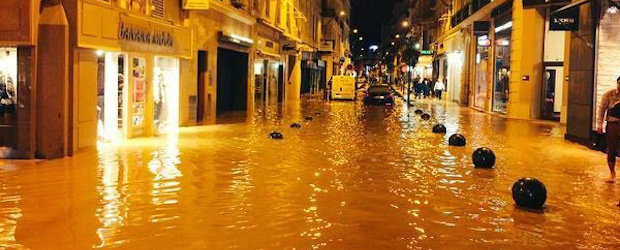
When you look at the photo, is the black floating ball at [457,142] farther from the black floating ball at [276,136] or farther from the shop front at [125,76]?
the shop front at [125,76]

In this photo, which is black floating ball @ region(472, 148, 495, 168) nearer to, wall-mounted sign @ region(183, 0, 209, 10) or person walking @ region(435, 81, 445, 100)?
wall-mounted sign @ region(183, 0, 209, 10)

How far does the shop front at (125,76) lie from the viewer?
13430 millimetres

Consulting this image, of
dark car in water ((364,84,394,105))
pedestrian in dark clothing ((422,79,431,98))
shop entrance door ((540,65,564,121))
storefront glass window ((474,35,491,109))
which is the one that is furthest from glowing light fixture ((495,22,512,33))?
pedestrian in dark clothing ((422,79,431,98))

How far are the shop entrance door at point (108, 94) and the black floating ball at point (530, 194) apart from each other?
9782 mm

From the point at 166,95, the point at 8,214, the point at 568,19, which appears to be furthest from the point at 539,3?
the point at 8,214

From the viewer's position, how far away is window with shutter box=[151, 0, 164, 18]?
17620mm

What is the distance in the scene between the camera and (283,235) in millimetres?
7086

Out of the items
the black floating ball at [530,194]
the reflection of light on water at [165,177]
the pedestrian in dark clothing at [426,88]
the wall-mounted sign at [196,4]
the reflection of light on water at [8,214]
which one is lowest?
the reflection of light on water at [8,214]

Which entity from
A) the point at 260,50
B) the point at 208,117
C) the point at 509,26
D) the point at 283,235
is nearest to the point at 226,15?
the point at 208,117

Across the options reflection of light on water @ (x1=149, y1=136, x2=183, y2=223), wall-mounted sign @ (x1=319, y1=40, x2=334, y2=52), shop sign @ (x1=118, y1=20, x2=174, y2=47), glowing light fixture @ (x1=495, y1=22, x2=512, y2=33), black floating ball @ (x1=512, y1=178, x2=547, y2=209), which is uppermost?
wall-mounted sign @ (x1=319, y1=40, x2=334, y2=52)

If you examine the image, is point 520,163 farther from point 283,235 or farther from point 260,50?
point 260,50

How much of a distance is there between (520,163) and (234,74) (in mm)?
18341

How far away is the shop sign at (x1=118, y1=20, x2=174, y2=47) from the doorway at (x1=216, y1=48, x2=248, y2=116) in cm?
1077

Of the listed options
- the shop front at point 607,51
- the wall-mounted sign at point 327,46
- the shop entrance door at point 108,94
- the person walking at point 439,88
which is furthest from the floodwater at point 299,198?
the wall-mounted sign at point 327,46
